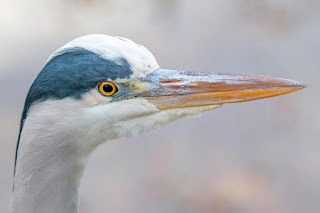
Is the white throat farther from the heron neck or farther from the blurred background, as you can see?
the blurred background

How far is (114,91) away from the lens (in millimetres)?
1660

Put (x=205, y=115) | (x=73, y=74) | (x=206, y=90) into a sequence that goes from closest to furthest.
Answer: (x=73, y=74)
(x=206, y=90)
(x=205, y=115)

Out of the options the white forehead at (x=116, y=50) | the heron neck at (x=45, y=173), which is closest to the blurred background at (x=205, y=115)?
the heron neck at (x=45, y=173)

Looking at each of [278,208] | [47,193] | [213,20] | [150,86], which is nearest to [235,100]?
[150,86]

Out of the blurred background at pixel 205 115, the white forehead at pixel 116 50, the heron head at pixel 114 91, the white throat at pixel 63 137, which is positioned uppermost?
the white forehead at pixel 116 50

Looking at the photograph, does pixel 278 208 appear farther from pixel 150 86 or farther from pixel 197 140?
pixel 150 86

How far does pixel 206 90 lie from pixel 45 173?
0.56 metres

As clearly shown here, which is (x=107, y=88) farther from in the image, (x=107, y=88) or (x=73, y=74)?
(x=73, y=74)

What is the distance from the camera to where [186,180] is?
3.26 m

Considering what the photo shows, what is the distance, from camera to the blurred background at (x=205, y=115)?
10.5 ft

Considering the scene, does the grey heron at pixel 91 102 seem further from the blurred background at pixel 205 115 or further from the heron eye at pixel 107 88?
the blurred background at pixel 205 115

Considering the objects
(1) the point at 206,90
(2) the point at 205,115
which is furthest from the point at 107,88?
(2) the point at 205,115

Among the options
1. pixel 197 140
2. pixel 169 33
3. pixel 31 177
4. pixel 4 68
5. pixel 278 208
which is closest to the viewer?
pixel 31 177

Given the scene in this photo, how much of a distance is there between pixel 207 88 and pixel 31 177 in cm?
61
